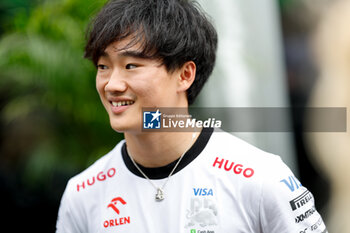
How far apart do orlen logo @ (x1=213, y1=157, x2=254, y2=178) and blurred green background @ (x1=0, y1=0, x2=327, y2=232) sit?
2092mm

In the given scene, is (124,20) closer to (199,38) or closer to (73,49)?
(199,38)

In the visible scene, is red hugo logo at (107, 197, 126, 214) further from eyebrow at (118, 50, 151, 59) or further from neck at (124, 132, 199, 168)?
eyebrow at (118, 50, 151, 59)

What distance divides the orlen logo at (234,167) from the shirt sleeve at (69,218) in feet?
2.58

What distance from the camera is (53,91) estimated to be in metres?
4.88

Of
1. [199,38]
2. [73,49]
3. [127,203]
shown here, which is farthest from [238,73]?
[127,203]

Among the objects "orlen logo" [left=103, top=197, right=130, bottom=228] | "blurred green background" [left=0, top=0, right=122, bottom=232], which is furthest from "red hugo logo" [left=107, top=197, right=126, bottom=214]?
"blurred green background" [left=0, top=0, right=122, bottom=232]

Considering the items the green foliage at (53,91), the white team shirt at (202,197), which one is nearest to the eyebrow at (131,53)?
the white team shirt at (202,197)

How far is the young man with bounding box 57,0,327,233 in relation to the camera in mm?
2434

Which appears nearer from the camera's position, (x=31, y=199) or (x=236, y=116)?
(x=236, y=116)

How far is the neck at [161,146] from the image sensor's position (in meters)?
2.64

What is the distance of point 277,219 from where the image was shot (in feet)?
7.82

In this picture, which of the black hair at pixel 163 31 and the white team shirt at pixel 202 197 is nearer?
the white team shirt at pixel 202 197

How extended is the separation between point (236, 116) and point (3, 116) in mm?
2401

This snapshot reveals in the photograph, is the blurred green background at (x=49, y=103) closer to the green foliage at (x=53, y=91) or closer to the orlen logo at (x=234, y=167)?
the green foliage at (x=53, y=91)
